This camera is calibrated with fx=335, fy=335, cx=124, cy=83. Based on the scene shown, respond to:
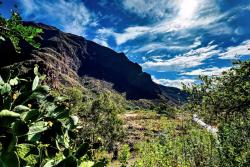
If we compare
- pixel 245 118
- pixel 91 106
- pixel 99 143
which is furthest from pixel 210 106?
pixel 91 106

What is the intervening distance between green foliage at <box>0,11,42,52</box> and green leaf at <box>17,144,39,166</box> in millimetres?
911

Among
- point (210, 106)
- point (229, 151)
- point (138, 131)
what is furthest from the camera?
point (138, 131)

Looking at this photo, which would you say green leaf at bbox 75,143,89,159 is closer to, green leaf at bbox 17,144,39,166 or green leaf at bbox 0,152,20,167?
green leaf at bbox 17,144,39,166

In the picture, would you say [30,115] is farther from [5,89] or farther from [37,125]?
[5,89]

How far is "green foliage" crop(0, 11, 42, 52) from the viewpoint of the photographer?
2.09m

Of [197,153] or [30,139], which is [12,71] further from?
[197,153]

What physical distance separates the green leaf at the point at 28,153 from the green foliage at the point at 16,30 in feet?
2.99

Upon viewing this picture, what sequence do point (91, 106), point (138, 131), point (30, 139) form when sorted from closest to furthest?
point (30, 139), point (91, 106), point (138, 131)

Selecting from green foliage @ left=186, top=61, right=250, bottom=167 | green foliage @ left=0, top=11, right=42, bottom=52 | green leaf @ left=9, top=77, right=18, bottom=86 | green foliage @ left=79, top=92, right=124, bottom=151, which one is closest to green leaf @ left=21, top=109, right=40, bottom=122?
green leaf @ left=9, top=77, right=18, bottom=86

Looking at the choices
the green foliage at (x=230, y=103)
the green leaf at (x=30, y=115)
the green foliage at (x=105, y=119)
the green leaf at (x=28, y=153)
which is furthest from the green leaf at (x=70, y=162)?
the green foliage at (x=105, y=119)

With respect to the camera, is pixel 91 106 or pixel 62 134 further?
pixel 91 106

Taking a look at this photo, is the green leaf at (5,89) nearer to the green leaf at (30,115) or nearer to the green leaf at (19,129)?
the green leaf at (30,115)

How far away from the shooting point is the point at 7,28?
6.88 feet

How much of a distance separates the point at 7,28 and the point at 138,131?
210ft
